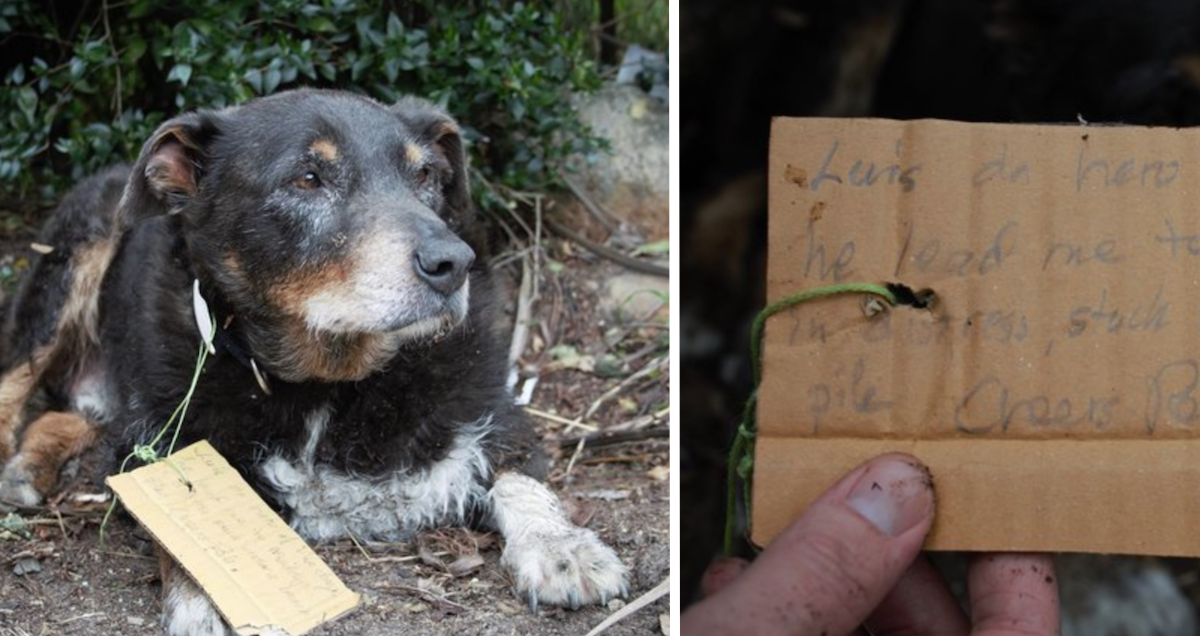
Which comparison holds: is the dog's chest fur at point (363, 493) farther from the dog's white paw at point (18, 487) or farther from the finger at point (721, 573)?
the finger at point (721, 573)

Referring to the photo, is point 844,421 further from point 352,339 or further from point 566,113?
point 566,113

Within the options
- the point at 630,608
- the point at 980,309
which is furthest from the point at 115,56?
the point at 980,309

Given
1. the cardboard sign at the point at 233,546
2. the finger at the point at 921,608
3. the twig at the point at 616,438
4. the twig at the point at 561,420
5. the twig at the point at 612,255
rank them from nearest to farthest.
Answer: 1. the finger at the point at 921,608
2. the cardboard sign at the point at 233,546
3. the twig at the point at 616,438
4. the twig at the point at 561,420
5. the twig at the point at 612,255

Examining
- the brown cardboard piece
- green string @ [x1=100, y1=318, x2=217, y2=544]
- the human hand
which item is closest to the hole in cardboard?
the brown cardboard piece

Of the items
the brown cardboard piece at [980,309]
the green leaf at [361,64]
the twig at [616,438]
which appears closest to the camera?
the brown cardboard piece at [980,309]

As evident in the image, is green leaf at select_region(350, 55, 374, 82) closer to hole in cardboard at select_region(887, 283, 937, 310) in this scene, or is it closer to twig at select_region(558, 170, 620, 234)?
twig at select_region(558, 170, 620, 234)

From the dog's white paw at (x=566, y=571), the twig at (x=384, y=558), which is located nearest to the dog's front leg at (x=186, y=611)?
the twig at (x=384, y=558)
